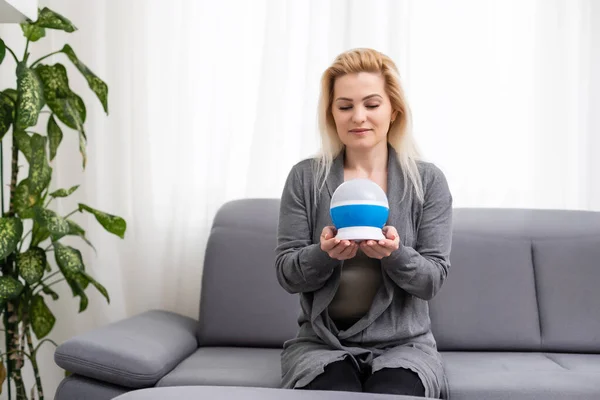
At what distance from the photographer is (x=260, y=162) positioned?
287 centimetres

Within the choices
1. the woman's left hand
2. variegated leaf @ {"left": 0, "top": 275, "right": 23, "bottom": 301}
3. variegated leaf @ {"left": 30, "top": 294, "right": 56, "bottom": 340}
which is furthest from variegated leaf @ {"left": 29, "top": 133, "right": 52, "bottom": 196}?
the woman's left hand

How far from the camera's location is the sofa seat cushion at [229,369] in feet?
6.53

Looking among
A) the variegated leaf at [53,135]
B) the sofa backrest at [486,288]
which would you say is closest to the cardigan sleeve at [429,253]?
the sofa backrest at [486,288]

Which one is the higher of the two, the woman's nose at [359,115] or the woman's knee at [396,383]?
the woman's nose at [359,115]

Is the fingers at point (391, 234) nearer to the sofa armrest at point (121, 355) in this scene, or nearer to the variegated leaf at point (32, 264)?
the sofa armrest at point (121, 355)

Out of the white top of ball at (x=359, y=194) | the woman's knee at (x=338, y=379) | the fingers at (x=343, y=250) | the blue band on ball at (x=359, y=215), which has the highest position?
the white top of ball at (x=359, y=194)

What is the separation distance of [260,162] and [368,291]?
1.16 m

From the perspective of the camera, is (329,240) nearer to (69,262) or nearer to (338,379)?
(338,379)

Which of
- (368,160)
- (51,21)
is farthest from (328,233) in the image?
(51,21)

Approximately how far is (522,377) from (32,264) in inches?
63.7

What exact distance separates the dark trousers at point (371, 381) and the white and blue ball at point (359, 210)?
1.11 feet

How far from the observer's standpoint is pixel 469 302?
246cm

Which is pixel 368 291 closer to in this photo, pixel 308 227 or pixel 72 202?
pixel 308 227

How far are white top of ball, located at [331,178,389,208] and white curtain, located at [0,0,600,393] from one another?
133 centimetres
